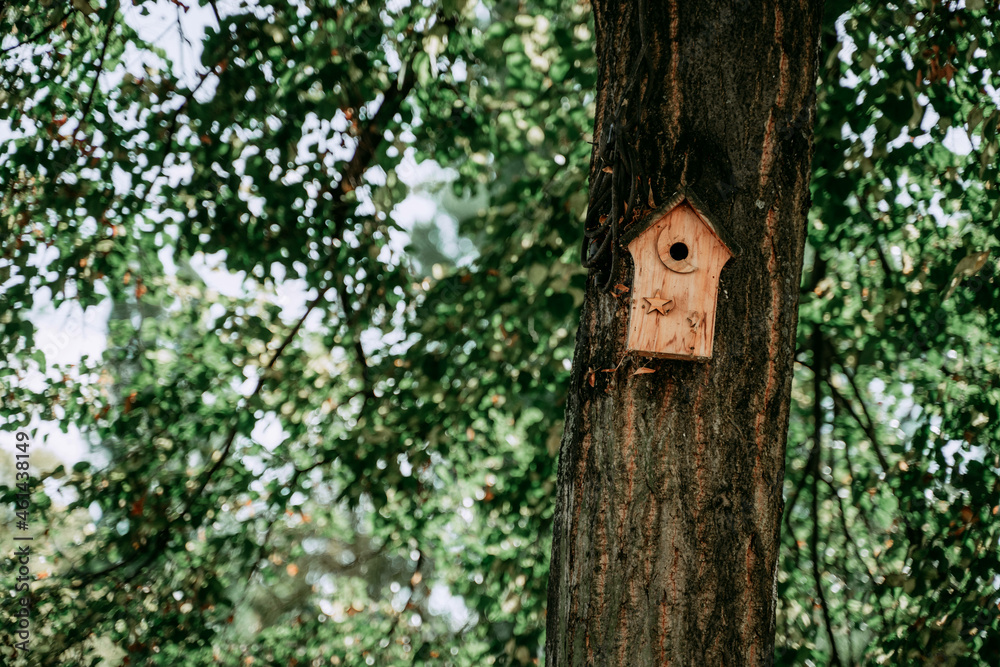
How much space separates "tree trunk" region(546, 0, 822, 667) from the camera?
1505 millimetres

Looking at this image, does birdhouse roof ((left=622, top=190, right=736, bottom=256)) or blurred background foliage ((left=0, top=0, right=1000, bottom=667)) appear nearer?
birdhouse roof ((left=622, top=190, right=736, bottom=256))

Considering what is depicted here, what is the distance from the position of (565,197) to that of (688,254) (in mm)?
1691

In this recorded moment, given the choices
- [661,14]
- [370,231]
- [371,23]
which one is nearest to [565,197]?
[370,231]

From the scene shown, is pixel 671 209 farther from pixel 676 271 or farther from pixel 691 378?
pixel 691 378

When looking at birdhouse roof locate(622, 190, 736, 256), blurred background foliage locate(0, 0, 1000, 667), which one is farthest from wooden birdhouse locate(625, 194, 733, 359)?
blurred background foliage locate(0, 0, 1000, 667)

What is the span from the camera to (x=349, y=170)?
11.9 feet

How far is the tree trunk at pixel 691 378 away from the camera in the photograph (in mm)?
1505

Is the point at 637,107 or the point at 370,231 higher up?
the point at 370,231

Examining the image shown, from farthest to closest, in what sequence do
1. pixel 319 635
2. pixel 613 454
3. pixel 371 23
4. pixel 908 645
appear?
1. pixel 319 635
2. pixel 371 23
3. pixel 908 645
4. pixel 613 454

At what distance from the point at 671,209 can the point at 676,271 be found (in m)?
0.14

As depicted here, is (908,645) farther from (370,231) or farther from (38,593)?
(38,593)

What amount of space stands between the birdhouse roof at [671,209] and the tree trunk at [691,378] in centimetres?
2

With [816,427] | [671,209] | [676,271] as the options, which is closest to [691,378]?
[676,271]

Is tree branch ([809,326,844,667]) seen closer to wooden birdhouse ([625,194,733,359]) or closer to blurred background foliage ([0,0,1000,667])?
blurred background foliage ([0,0,1000,667])
